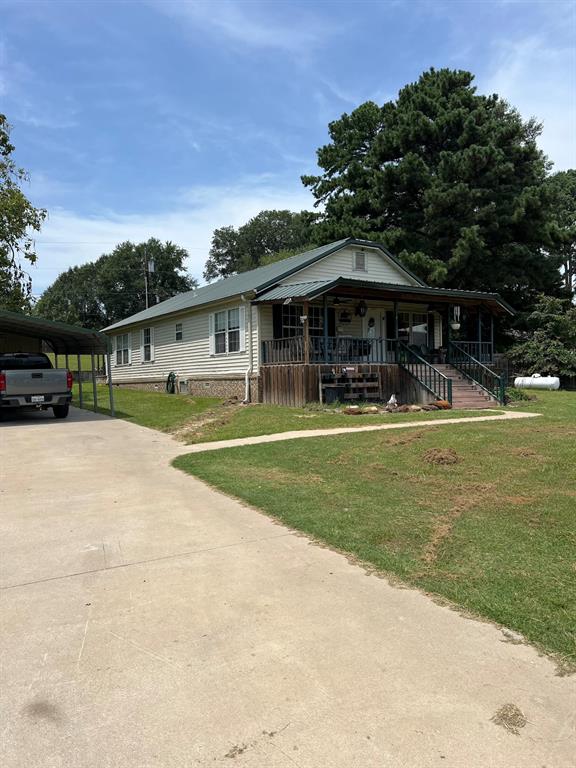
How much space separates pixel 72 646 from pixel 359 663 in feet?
5.21

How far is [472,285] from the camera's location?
31.5 metres

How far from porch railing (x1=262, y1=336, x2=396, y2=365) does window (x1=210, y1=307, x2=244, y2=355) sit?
150 centimetres

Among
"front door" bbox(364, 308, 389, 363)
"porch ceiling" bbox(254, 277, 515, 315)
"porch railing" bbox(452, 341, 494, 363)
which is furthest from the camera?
"porch railing" bbox(452, 341, 494, 363)

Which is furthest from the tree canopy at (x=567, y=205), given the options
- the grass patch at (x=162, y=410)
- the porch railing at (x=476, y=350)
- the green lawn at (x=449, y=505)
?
the green lawn at (x=449, y=505)

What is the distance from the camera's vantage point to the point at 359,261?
826 inches

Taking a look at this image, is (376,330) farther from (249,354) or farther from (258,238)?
(258,238)

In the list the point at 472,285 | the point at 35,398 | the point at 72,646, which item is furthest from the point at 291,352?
the point at 472,285

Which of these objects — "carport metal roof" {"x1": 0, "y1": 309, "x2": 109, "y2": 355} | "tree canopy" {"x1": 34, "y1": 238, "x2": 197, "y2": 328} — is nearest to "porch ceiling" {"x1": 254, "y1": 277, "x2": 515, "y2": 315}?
"carport metal roof" {"x1": 0, "y1": 309, "x2": 109, "y2": 355}

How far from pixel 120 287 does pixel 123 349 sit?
52.9 meters

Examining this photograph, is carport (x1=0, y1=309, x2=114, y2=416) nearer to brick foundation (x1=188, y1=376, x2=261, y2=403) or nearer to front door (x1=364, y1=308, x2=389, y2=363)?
brick foundation (x1=188, y1=376, x2=261, y2=403)

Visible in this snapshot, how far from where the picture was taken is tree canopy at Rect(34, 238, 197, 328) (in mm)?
77500

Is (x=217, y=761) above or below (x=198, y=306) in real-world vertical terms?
below

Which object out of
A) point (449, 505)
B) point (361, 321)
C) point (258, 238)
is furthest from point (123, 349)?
point (258, 238)

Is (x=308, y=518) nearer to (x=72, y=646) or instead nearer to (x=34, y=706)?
(x=72, y=646)
